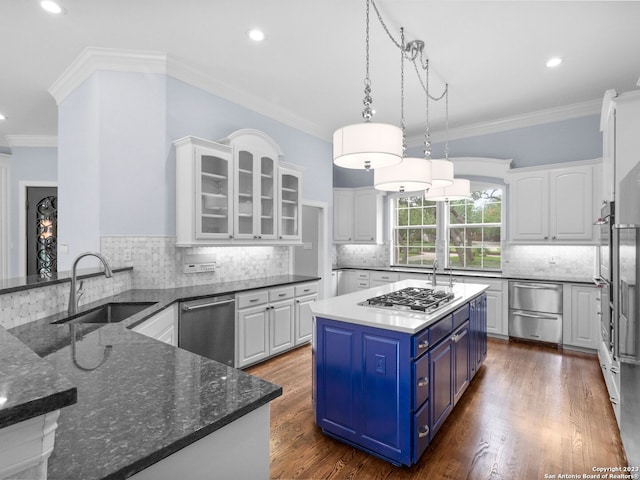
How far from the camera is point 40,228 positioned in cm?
584

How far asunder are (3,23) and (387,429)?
4.23 meters

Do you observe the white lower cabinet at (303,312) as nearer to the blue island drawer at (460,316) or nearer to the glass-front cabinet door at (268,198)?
the glass-front cabinet door at (268,198)

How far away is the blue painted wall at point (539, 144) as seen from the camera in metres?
4.54

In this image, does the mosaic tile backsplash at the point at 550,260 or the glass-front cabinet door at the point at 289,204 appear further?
the mosaic tile backsplash at the point at 550,260

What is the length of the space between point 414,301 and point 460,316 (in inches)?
20.2

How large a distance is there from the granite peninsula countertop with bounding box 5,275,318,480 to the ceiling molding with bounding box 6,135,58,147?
5534 mm

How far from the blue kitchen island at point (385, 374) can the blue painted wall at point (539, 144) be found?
3465 millimetres

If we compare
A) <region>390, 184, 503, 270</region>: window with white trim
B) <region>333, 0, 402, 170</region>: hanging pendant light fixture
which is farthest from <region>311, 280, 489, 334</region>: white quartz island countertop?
<region>390, 184, 503, 270</region>: window with white trim

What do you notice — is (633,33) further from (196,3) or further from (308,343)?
(308,343)

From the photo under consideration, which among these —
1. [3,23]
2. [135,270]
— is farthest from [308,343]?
[3,23]

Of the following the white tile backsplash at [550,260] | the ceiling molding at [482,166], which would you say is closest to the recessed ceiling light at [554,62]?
the ceiling molding at [482,166]

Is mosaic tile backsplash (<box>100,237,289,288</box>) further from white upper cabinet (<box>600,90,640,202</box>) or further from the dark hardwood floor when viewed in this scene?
white upper cabinet (<box>600,90,640,202</box>)

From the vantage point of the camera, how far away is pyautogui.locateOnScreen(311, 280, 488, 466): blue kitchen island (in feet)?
6.79

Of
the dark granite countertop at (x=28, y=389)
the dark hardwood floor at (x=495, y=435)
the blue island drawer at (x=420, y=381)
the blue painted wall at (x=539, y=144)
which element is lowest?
the dark hardwood floor at (x=495, y=435)
